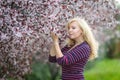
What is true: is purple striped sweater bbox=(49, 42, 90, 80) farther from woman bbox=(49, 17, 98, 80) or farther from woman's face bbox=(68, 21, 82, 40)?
woman's face bbox=(68, 21, 82, 40)

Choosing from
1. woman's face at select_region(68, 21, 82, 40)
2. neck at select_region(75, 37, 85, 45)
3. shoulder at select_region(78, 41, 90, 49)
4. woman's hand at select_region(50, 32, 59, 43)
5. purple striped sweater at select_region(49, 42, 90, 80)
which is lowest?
purple striped sweater at select_region(49, 42, 90, 80)

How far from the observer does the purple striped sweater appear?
24.6 ft

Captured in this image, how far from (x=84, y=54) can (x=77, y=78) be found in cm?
35

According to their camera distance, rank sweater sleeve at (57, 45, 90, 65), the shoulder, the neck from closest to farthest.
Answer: sweater sleeve at (57, 45, 90, 65), the shoulder, the neck

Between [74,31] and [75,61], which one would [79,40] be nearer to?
[74,31]

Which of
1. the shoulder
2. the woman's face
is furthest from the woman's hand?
the shoulder

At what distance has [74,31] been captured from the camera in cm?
782

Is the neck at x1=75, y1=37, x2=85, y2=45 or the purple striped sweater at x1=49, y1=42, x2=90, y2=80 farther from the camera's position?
the neck at x1=75, y1=37, x2=85, y2=45

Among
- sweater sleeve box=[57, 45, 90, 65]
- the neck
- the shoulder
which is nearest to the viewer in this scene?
sweater sleeve box=[57, 45, 90, 65]

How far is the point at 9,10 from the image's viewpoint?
8.31 m

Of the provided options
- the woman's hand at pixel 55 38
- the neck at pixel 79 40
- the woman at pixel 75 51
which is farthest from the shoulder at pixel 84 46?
the woman's hand at pixel 55 38

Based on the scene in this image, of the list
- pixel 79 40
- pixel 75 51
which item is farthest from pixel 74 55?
pixel 79 40

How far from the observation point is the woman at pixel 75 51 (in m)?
7.50

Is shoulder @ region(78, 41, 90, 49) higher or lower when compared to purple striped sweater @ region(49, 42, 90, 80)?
higher
